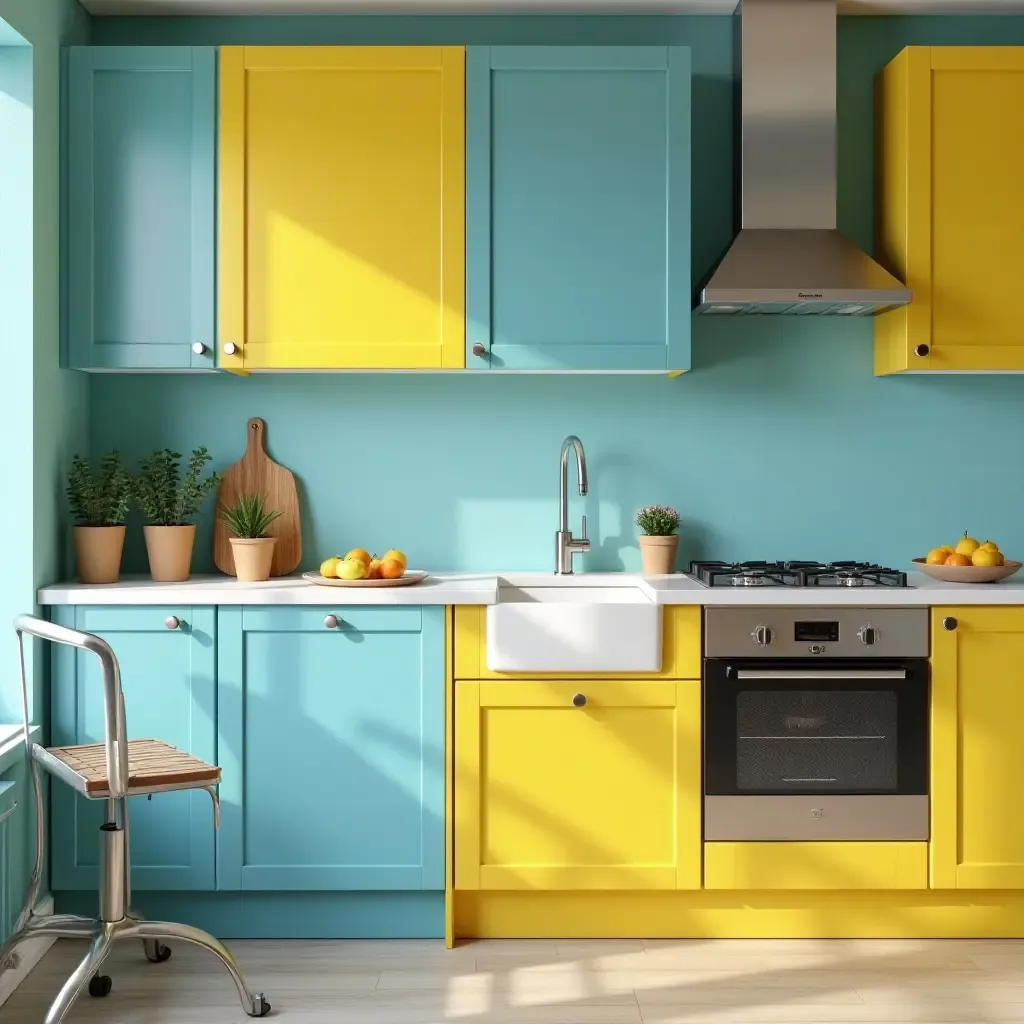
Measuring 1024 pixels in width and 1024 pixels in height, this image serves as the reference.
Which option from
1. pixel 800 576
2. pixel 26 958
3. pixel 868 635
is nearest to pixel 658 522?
pixel 800 576

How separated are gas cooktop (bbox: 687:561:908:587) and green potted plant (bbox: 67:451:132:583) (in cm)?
157

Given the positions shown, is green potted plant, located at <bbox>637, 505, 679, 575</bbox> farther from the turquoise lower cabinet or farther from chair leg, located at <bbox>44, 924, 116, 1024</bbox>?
chair leg, located at <bbox>44, 924, 116, 1024</bbox>

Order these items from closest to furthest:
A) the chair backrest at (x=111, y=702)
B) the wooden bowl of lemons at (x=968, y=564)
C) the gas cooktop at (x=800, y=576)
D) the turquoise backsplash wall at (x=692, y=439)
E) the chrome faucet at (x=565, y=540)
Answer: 1. the chair backrest at (x=111, y=702)
2. the gas cooktop at (x=800, y=576)
3. the wooden bowl of lemons at (x=968, y=564)
4. the chrome faucet at (x=565, y=540)
5. the turquoise backsplash wall at (x=692, y=439)

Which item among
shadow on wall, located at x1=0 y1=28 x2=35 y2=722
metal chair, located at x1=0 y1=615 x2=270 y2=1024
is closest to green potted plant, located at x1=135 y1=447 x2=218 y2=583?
shadow on wall, located at x1=0 y1=28 x2=35 y2=722

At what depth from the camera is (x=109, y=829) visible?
8.27 feet

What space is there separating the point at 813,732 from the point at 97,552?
75.3 inches

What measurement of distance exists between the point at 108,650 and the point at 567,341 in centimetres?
147

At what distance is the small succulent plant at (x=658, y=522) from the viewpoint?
3375mm

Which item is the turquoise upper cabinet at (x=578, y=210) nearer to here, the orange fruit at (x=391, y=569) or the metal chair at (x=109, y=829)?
the orange fruit at (x=391, y=569)

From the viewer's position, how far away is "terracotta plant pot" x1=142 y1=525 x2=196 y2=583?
3.19 meters

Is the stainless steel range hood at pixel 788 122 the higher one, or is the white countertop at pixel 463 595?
the stainless steel range hood at pixel 788 122

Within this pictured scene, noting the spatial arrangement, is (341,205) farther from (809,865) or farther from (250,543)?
(809,865)

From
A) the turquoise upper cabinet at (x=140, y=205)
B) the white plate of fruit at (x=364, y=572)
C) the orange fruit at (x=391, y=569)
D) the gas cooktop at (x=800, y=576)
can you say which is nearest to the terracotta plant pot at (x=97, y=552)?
the turquoise upper cabinet at (x=140, y=205)

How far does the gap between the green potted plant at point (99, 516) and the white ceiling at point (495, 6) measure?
130 centimetres
